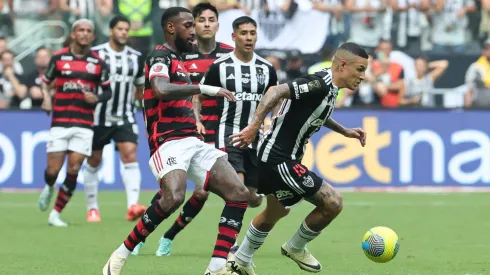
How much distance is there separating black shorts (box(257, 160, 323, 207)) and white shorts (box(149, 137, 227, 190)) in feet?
1.70

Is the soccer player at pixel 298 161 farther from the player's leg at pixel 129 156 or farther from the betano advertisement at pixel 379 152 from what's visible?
the betano advertisement at pixel 379 152

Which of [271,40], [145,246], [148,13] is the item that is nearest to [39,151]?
[148,13]

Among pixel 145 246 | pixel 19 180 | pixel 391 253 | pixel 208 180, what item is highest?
pixel 208 180

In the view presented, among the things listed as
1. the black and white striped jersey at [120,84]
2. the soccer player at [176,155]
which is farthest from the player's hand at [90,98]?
the soccer player at [176,155]

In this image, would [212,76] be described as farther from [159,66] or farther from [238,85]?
[159,66]

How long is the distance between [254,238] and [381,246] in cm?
101

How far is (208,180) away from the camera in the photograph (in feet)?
26.9

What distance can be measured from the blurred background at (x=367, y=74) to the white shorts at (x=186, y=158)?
9232 mm

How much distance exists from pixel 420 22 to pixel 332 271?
37.4ft

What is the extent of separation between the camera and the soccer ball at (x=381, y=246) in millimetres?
8477

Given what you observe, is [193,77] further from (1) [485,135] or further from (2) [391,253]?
(1) [485,135]

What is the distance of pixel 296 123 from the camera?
8570 millimetres

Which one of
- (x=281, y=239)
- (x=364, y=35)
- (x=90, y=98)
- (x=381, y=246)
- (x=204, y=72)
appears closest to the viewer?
(x=381, y=246)

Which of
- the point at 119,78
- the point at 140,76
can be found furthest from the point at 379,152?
the point at 119,78
